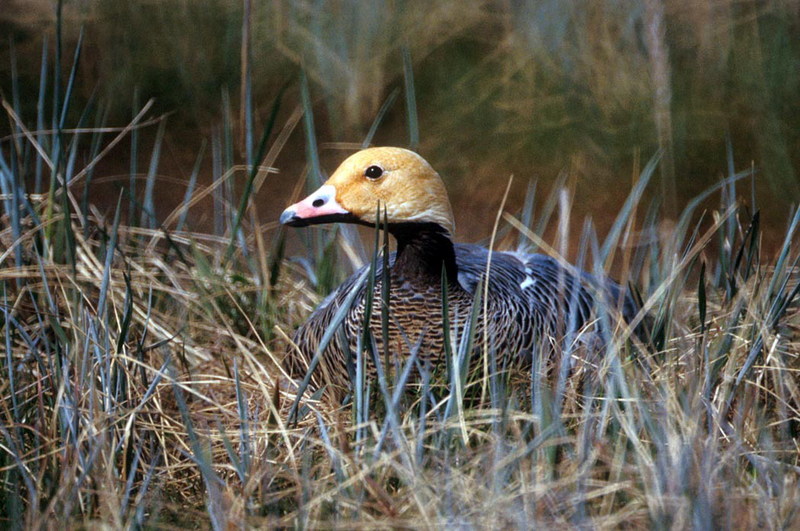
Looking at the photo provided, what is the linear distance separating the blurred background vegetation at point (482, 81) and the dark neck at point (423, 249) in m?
1.55

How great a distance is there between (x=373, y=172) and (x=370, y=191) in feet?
0.12

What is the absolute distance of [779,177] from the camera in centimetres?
355

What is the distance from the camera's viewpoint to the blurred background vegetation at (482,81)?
3541mm

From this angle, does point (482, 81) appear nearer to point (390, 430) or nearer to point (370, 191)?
point (370, 191)

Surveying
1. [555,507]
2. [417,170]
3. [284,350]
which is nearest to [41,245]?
[284,350]

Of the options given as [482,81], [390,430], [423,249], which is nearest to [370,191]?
[423,249]

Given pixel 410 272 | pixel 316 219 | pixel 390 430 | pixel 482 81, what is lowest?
pixel 390 430

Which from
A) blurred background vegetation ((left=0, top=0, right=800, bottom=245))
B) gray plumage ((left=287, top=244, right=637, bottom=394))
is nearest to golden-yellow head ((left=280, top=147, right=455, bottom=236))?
gray plumage ((left=287, top=244, right=637, bottom=394))

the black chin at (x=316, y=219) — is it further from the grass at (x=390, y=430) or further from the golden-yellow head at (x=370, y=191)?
the grass at (x=390, y=430)

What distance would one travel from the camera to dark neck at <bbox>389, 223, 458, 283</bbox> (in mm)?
1927

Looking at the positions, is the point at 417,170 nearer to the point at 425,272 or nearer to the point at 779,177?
the point at 425,272

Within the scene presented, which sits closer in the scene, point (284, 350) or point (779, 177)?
point (284, 350)

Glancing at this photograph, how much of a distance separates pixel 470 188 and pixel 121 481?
241 cm

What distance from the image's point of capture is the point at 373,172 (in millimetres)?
1883
